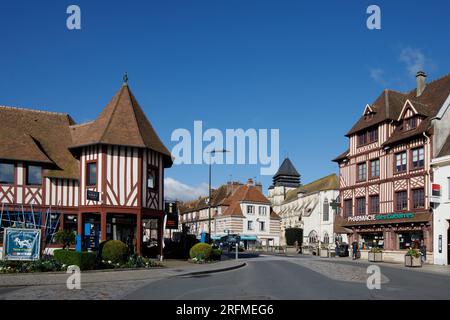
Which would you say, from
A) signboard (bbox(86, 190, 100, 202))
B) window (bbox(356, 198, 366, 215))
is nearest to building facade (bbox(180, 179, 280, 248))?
window (bbox(356, 198, 366, 215))

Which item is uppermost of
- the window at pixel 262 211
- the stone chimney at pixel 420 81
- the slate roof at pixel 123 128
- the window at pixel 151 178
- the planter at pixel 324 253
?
the stone chimney at pixel 420 81

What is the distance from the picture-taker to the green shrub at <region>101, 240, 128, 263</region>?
23.5 meters

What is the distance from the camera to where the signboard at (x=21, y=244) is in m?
21.1

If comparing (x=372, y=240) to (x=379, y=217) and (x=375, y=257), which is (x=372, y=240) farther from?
(x=375, y=257)

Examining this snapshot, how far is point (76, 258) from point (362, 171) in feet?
90.9

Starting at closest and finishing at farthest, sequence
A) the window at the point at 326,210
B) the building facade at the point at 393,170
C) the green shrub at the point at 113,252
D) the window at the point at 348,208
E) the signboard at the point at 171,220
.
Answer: the green shrub at the point at 113,252, the building facade at the point at 393,170, the signboard at the point at 171,220, the window at the point at 348,208, the window at the point at 326,210

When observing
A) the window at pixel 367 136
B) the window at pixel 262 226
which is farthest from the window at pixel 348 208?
the window at pixel 262 226

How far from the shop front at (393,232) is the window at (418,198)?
0.62 meters

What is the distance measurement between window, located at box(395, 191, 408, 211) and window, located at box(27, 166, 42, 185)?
79.6 ft

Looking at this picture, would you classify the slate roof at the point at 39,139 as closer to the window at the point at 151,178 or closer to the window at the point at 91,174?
the window at the point at 91,174
